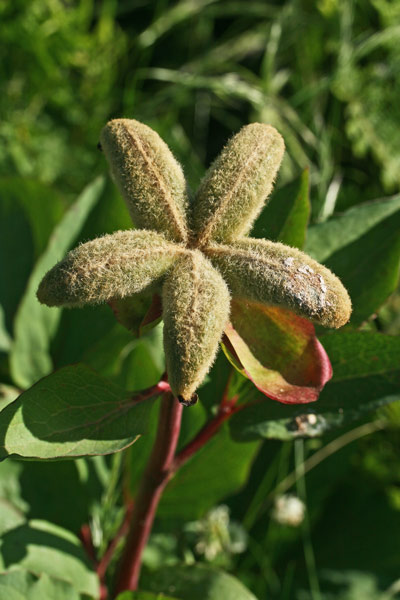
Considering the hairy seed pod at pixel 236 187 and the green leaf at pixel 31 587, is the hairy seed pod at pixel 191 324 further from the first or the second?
the green leaf at pixel 31 587

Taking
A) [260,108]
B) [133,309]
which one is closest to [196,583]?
[133,309]

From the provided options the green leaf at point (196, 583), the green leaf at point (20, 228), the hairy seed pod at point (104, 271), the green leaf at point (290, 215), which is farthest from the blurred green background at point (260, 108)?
the hairy seed pod at point (104, 271)

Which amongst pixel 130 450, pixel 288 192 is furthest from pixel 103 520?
pixel 288 192

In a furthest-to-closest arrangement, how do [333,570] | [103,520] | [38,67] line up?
[38,67], [333,570], [103,520]

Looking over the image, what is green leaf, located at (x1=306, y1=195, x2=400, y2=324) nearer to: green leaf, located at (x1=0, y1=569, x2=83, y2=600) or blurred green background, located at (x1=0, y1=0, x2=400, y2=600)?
blurred green background, located at (x1=0, y1=0, x2=400, y2=600)

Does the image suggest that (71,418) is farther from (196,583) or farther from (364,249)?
→ (364,249)

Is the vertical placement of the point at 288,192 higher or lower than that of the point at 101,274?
lower

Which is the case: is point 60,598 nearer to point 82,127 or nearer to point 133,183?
point 133,183
